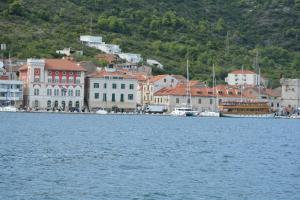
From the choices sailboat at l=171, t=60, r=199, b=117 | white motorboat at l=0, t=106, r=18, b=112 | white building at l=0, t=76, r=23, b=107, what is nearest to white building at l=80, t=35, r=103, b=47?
sailboat at l=171, t=60, r=199, b=117

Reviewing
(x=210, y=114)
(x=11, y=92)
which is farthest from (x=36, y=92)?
(x=210, y=114)

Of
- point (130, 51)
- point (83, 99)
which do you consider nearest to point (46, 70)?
point (83, 99)

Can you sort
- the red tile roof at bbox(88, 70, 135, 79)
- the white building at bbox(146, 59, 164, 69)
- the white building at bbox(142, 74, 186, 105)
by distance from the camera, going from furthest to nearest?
the white building at bbox(146, 59, 164, 69) < the white building at bbox(142, 74, 186, 105) < the red tile roof at bbox(88, 70, 135, 79)

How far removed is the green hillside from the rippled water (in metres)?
68.5

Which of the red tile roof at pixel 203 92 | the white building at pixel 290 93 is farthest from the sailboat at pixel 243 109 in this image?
the white building at pixel 290 93

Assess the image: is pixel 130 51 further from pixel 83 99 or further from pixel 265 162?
pixel 265 162

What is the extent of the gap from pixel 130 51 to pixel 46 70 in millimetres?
40178

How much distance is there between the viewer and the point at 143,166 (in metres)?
49.1

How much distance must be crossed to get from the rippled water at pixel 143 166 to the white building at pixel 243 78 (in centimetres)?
7011

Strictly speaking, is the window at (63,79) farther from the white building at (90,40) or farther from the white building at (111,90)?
the white building at (90,40)

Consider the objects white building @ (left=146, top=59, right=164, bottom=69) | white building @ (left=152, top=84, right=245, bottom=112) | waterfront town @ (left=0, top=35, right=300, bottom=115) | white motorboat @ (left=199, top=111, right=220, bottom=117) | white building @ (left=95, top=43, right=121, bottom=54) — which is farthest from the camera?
white building @ (left=95, top=43, right=121, bottom=54)

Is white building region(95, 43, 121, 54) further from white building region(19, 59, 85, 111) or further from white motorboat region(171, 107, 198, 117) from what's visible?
white building region(19, 59, 85, 111)

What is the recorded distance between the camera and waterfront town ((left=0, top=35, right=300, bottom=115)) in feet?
392

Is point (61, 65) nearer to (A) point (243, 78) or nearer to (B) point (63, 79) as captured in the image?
(B) point (63, 79)
